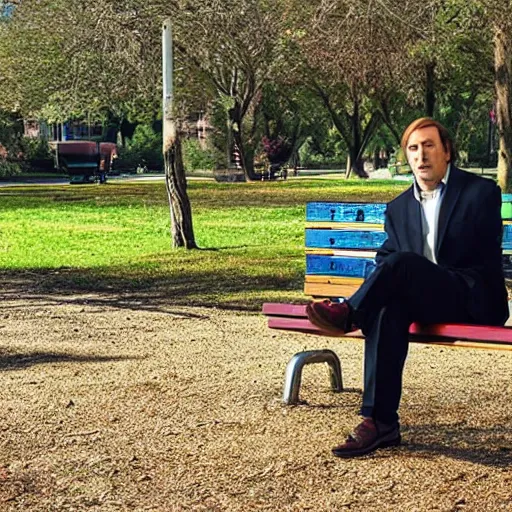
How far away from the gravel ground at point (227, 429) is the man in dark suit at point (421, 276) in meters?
0.33

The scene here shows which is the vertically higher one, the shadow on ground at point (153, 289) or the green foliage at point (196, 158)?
the shadow on ground at point (153, 289)

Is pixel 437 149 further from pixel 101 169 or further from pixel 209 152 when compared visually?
pixel 209 152

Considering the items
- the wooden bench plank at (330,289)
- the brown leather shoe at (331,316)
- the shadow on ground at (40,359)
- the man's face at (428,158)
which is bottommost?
the shadow on ground at (40,359)

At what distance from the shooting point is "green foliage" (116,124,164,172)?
72.1 m

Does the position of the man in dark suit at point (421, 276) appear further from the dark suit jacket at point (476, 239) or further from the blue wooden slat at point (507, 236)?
the blue wooden slat at point (507, 236)

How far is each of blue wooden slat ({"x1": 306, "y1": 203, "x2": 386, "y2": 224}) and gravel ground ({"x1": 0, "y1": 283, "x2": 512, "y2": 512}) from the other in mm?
883

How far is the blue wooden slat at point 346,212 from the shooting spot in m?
7.93

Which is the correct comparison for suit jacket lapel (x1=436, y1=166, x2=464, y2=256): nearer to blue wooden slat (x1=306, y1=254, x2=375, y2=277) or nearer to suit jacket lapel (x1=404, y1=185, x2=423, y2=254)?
suit jacket lapel (x1=404, y1=185, x2=423, y2=254)

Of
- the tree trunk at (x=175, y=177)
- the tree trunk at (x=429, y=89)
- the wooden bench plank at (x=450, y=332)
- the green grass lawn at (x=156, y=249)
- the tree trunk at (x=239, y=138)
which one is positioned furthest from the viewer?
the tree trunk at (x=239, y=138)

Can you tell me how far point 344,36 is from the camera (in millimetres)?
15977

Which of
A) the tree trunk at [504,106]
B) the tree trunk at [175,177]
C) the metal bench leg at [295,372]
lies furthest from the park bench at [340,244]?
the tree trunk at [504,106]

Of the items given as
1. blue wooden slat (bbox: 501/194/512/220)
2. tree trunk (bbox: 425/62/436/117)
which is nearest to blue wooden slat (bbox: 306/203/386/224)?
blue wooden slat (bbox: 501/194/512/220)

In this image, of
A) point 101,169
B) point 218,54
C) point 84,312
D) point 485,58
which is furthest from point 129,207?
point 101,169

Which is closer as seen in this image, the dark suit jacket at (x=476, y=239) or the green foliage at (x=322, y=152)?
the dark suit jacket at (x=476, y=239)
